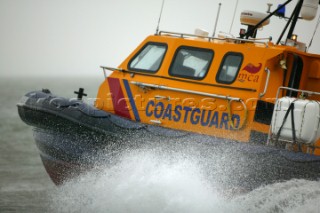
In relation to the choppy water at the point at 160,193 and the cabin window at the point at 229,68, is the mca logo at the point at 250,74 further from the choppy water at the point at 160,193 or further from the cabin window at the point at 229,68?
the choppy water at the point at 160,193

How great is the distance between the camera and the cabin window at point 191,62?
8.68 meters

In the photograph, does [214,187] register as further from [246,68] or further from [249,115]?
[246,68]

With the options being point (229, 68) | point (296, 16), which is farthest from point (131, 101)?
point (296, 16)

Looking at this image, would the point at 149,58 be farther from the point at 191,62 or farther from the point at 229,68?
the point at 229,68

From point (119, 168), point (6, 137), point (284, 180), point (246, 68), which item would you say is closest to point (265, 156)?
point (284, 180)

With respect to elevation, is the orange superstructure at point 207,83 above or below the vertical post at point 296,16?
below

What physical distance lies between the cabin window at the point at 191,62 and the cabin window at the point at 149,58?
0.76ft

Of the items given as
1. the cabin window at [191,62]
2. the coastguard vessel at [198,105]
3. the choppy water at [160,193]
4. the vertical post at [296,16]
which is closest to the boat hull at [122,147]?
the coastguard vessel at [198,105]

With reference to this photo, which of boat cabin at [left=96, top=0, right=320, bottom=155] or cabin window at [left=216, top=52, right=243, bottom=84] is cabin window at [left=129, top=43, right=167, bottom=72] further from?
cabin window at [left=216, top=52, right=243, bottom=84]

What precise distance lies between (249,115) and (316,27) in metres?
1.93

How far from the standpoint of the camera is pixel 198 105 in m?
8.50

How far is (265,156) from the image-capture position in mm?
7535

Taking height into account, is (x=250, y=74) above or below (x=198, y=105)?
above

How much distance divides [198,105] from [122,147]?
1126 millimetres
